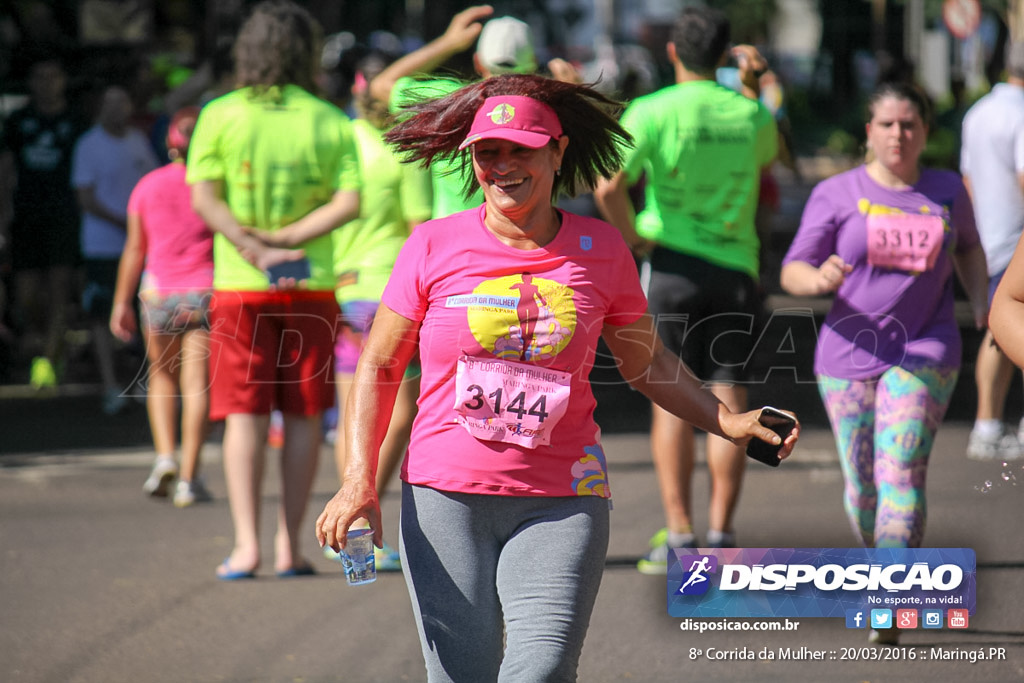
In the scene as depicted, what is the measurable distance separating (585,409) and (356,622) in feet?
7.82

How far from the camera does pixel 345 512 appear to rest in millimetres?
3484

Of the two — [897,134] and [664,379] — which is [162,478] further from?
[664,379]

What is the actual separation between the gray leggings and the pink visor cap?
0.85 metres

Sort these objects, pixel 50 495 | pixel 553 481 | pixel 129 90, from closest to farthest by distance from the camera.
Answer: pixel 553 481, pixel 50 495, pixel 129 90

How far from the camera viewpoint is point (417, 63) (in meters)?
6.71

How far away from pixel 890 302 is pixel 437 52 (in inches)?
91.7

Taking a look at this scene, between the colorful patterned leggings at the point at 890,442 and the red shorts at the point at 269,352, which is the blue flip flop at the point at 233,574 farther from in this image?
the colorful patterned leggings at the point at 890,442

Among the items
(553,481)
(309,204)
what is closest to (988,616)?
(553,481)

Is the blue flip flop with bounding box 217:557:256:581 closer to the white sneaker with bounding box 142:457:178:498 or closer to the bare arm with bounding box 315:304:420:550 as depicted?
the white sneaker with bounding box 142:457:178:498

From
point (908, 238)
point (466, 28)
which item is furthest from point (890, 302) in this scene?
point (466, 28)

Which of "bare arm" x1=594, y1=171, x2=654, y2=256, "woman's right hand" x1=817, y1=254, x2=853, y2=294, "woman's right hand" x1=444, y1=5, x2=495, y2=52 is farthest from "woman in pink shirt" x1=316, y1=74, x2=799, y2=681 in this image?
"woman's right hand" x1=444, y1=5, x2=495, y2=52

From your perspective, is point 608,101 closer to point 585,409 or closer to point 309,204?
point 585,409

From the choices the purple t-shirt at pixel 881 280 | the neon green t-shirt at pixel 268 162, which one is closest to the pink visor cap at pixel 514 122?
the purple t-shirt at pixel 881 280

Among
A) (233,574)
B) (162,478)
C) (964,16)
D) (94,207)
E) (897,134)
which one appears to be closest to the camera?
(897,134)
